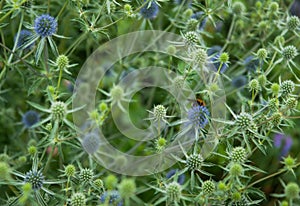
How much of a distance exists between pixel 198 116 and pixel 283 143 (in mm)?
936

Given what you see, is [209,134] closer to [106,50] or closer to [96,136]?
[96,136]

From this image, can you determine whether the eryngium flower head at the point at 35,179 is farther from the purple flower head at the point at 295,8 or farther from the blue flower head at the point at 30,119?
the purple flower head at the point at 295,8

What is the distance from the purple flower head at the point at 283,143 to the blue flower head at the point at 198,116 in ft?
2.80

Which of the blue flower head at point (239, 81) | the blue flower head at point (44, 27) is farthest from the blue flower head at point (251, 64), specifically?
the blue flower head at point (44, 27)

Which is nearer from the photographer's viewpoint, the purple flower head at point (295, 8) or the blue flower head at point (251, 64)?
the blue flower head at point (251, 64)

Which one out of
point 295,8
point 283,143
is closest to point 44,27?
point 283,143

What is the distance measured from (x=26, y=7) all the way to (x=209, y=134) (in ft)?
2.55

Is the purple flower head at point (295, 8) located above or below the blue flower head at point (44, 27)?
above

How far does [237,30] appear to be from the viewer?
2.29 metres

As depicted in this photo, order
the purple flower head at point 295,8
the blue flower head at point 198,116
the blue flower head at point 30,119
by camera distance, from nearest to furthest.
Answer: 1. the blue flower head at point 198,116
2. the blue flower head at point 30,119
3. the purple flower head at point 295,8

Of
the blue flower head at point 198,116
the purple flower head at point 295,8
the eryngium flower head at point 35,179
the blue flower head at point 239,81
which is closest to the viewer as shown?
the eryngium flower head at point 35,179

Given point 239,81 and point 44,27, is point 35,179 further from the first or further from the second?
point 239,81

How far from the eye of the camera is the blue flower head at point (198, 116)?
155 centimetres

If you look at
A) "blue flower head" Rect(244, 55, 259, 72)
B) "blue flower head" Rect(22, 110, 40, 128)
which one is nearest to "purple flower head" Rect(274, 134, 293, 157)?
"blue flower head" Rect(244, 55, 259, 72)
